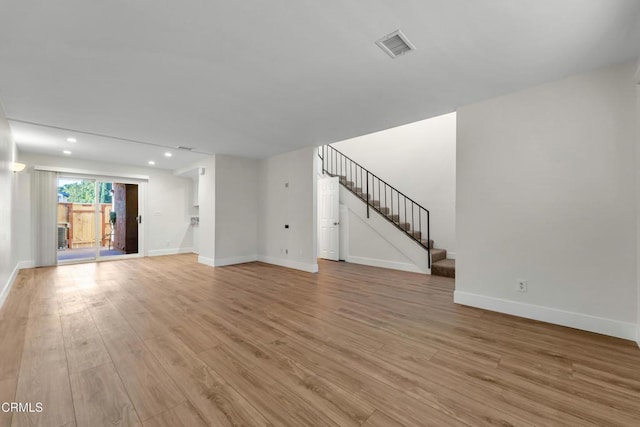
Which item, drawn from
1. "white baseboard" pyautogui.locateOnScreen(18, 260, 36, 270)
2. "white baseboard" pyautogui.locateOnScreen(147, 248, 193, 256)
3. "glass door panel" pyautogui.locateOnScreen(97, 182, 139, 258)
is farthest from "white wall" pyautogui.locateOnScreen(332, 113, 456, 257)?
"white baseboard" pyautogui.locateOnScreen(18, 260, 36, 270)

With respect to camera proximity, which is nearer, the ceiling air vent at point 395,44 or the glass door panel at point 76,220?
the ceiling air vent at point 395,44

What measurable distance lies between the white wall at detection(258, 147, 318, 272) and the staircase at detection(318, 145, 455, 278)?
59.4 inches

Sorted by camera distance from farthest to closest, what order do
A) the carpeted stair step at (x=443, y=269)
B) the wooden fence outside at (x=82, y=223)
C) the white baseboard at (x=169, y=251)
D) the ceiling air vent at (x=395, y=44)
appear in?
the white baseboard at (x=169, y=251), the wooden fence outside at (x=82, y=223), the carpeted stair step at (x=443, y=269), the ceiling air vent at (x=395, y=44)

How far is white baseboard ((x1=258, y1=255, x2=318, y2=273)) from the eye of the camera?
5.38 m

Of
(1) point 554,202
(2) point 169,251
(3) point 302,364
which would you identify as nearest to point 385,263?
(1) point 554,202

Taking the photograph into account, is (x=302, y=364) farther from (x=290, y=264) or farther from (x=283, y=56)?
(x=290, y=264)

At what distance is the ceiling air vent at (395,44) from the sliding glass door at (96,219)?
761cm

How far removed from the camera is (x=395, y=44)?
83.5 inches

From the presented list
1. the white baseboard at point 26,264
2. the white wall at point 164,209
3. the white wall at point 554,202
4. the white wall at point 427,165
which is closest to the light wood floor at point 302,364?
the white wall at point 554,202

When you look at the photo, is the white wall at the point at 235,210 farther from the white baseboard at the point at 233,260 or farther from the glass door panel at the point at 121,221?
the glass door panel at the point at 121,221

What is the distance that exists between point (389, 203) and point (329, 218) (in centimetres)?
164

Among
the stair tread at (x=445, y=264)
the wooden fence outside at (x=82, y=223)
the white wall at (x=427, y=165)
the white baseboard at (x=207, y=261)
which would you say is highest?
the white wall at (x=427, y=165)

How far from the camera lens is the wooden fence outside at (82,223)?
6883mm

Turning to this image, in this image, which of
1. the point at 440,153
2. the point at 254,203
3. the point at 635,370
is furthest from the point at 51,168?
the point at 635,370
